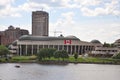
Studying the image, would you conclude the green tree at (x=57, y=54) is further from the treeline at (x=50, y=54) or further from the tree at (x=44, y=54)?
the tree at (x=44, y=54)

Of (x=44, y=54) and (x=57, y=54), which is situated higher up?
(x=57, y=54)

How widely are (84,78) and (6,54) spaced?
98392 mm

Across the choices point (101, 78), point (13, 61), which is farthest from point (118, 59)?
point (101, 78)

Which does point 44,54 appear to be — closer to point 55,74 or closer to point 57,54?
point 57,54

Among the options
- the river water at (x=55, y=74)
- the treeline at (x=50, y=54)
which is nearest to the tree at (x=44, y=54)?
the treeline at (x=50, y=54)

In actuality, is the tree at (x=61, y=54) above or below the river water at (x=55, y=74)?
above

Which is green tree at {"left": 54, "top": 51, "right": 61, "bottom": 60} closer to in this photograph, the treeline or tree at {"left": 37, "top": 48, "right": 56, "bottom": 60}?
the treeline

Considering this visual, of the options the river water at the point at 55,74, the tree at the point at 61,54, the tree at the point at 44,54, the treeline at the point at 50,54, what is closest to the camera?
the river water at the point at 55,74

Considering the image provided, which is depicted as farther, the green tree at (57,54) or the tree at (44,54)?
the tree at (44,54)

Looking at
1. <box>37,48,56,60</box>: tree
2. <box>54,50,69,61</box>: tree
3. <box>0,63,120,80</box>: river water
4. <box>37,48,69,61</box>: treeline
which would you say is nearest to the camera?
<box>0,63,120,80</box>: river water

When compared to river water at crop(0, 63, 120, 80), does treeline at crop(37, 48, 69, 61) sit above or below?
above

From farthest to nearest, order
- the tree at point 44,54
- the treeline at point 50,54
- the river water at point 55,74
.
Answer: the tree at point 44,54
the treeline at point 50,54
the river water at point 55,74

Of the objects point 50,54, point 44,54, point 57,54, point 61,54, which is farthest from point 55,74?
point 50,54

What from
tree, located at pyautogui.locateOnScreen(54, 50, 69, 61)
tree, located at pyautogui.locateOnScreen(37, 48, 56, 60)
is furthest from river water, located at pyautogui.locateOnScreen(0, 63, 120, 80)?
tree, located at pyautogui.locateOnScreen(37, 48, 56, 60)
